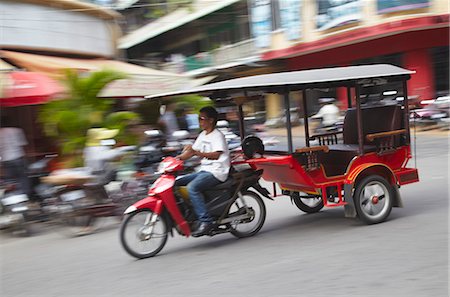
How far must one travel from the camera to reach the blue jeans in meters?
5.47

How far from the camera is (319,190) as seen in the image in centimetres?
596

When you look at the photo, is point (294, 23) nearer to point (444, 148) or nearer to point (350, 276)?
point (444, 148)

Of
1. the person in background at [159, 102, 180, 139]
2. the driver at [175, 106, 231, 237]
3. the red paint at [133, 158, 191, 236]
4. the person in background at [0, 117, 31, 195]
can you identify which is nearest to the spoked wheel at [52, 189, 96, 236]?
the person in background at [0, 117, 31, 195]

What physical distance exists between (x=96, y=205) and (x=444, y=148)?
29.2ft

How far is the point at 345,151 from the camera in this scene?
6.42 metres

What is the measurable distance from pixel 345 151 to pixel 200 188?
2.05 m

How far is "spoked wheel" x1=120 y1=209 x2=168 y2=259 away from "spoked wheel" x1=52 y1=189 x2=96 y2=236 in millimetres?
1845

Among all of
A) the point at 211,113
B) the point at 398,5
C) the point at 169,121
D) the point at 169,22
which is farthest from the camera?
the point at 169,22

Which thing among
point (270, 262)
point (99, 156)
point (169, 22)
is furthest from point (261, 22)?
point (270, 262)

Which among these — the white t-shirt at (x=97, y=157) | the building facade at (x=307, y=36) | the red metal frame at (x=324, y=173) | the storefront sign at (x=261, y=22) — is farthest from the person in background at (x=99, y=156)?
the storefront sign at (x=261, y=22)

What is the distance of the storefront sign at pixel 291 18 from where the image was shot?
21.9m

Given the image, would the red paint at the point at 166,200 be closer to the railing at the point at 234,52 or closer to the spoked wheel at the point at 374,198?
the spoked wheel at the point at 374,198

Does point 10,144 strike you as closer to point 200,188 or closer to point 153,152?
point 153,152

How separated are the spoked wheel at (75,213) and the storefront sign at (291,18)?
54.4ft
